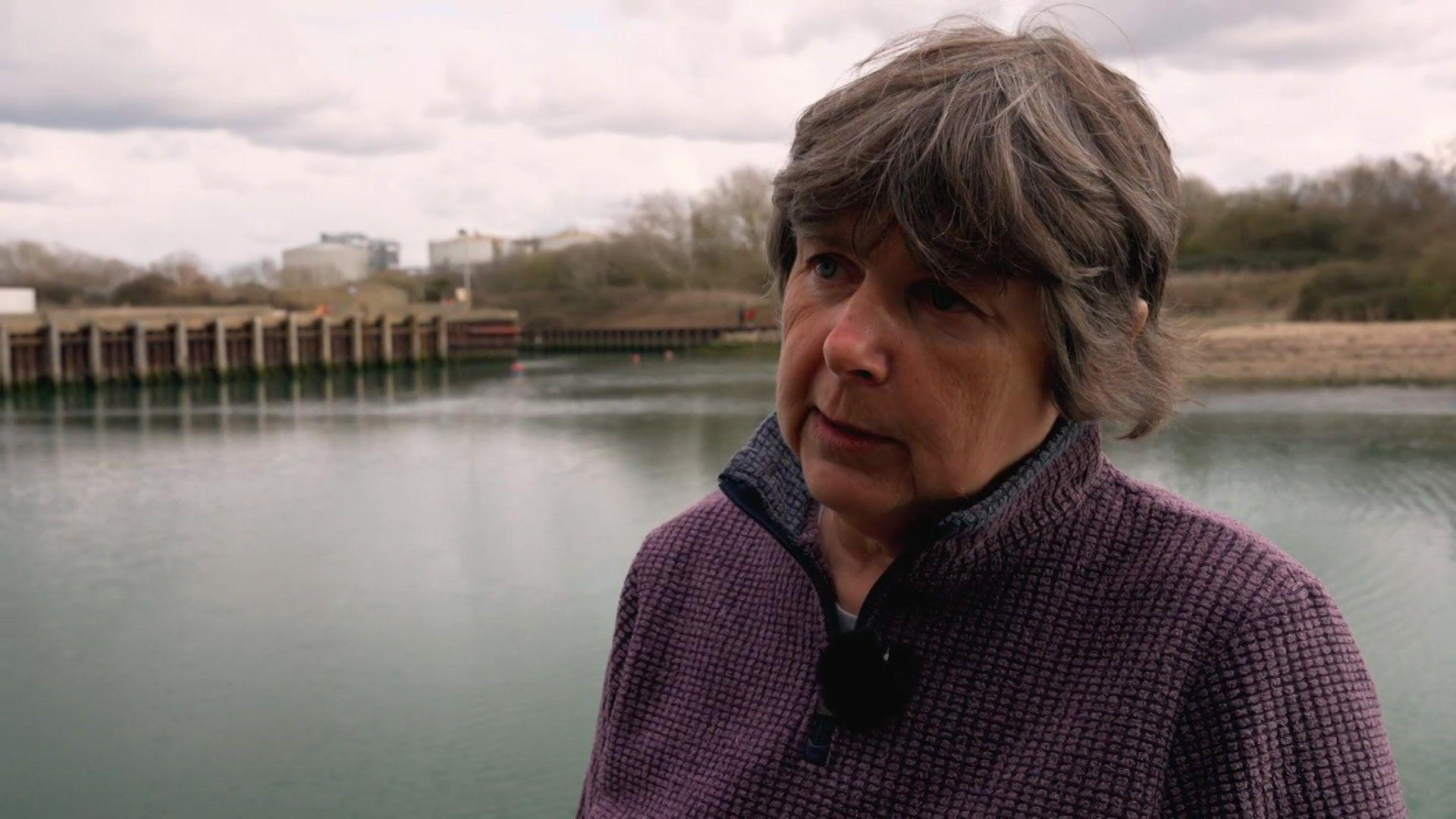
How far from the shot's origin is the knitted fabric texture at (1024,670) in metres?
0.95

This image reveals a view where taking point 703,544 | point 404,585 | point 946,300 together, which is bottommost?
point 404,585

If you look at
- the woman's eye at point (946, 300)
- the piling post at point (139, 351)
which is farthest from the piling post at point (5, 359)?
the woman's eye at point (946, 300)

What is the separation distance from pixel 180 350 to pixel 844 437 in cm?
2857

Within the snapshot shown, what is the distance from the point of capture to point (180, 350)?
2727 centimetres

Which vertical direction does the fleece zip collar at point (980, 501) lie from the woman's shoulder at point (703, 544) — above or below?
above

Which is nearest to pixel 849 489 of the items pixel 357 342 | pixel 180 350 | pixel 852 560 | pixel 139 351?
pixel 852 560

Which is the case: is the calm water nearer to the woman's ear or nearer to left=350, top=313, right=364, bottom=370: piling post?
the woman's ear

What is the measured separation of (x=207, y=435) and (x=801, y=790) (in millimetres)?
17252

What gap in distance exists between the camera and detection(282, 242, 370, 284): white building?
2140 inches

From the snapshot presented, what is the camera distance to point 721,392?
827 inches

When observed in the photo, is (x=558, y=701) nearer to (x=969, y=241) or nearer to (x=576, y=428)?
(x=969, y=241)

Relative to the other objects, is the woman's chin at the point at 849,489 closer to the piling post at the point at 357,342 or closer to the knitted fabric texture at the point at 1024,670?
the knitted fabric texture at the point at 1024,670

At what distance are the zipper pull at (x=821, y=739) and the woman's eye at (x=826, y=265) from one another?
0.36 meters

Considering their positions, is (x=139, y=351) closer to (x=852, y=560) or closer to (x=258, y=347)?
(x=258, y=347)
